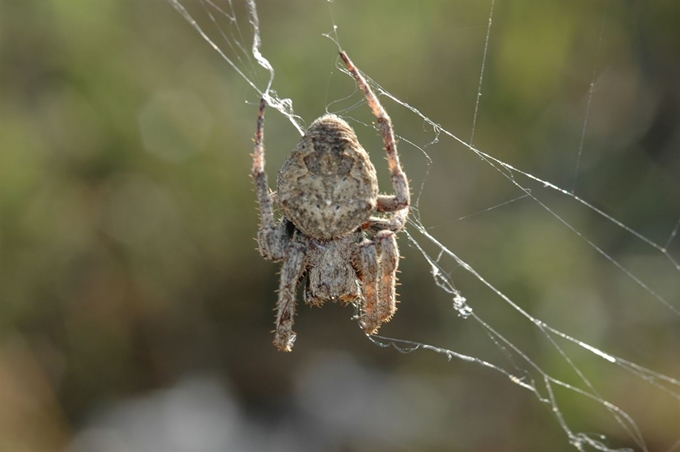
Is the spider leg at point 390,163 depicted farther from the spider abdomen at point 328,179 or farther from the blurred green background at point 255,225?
the blurred green background at point 255,225

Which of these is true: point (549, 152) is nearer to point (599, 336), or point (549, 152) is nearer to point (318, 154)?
point (599, 336)

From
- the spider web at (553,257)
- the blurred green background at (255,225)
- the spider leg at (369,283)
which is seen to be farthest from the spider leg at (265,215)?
the blurred green background at (255,225)

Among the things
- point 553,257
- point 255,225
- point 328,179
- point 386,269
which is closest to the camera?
point 328,179

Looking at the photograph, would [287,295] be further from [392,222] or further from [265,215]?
[392,222]

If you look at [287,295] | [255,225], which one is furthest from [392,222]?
[255,225]

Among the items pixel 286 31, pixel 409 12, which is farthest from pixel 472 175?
pixel 286 31

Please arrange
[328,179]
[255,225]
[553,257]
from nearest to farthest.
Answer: [328,179]
[553,257]
[255,225]

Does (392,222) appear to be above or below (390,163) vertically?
below
